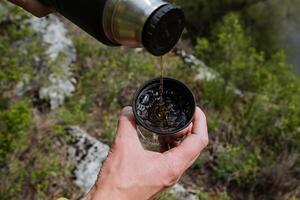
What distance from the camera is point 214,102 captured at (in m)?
4.79

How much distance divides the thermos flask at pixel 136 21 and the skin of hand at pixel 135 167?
304mm

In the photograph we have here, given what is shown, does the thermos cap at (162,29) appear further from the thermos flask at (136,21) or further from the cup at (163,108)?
the cup at (163,108)

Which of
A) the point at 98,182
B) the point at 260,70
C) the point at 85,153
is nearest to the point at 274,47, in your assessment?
the point at 260,70

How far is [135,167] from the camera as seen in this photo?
1.54 meters

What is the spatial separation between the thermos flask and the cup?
29cm

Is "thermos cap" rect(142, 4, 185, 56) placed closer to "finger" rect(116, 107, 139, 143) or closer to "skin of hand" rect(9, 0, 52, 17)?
"finger" rect(116, 107, 139, 143)

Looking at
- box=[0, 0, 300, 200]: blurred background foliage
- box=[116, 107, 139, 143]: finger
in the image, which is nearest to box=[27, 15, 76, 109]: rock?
box=[0, 0, 300, 200]: blurred background foliage

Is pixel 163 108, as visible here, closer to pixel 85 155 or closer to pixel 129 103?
pixel 85 155

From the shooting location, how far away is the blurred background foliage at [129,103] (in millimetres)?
3404

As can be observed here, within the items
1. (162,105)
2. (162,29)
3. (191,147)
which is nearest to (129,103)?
(162,105)

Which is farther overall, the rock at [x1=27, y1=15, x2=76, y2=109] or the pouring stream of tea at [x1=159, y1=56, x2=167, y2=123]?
the rock at [x1=27, y1=15, x2=76, y2=109]

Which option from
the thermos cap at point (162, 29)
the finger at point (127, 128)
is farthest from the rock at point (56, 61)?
the thermos cap at point (162, 29)

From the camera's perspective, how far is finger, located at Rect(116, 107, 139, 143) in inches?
62.9

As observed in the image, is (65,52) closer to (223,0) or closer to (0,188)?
(0,188)
